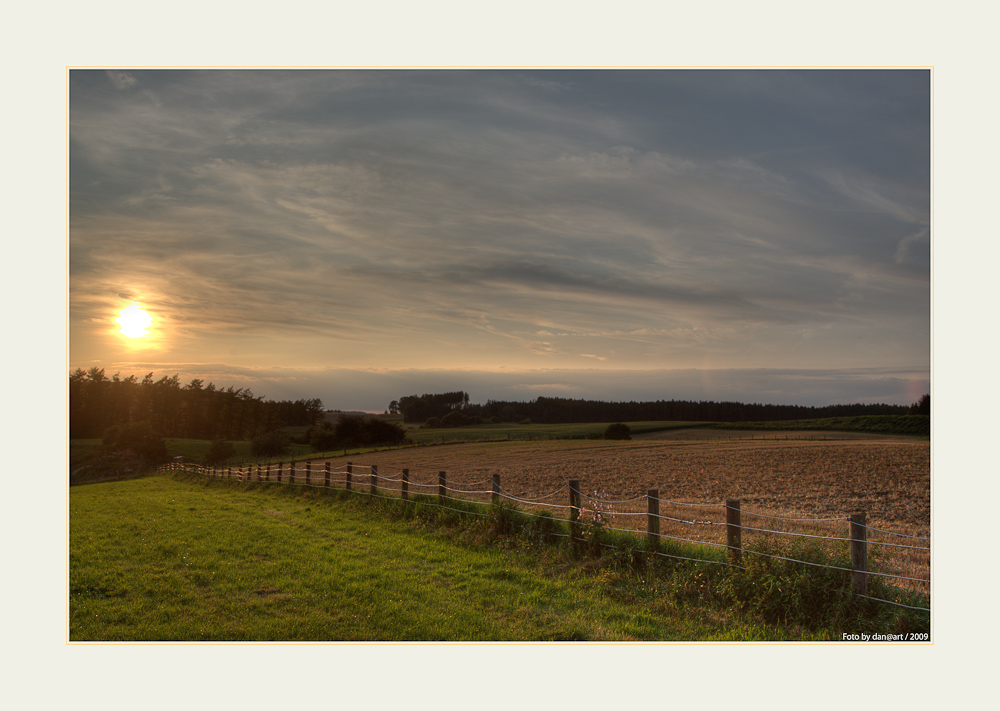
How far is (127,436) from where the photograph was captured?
30.7 meters

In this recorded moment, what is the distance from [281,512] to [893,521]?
1616 centimetres

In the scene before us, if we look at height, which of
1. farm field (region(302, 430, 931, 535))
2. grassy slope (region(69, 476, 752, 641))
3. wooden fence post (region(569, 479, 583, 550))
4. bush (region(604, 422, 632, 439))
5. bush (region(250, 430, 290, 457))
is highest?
wooden fence post (region(569, 479, 583, 550))

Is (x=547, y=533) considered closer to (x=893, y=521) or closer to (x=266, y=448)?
(x=893, y=521)

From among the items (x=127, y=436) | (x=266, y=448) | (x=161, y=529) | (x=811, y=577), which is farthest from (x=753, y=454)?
(x=266, y=448)

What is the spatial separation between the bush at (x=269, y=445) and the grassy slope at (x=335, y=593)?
4200 centimetres

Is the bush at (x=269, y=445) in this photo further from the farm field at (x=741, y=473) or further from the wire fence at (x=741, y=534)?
the wire fence at (x=741, y=534)

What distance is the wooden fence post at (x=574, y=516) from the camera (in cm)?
915

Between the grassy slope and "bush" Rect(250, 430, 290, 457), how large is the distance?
138 ft

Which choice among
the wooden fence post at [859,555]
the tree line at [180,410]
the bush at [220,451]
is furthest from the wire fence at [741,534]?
the bush at [220,451]

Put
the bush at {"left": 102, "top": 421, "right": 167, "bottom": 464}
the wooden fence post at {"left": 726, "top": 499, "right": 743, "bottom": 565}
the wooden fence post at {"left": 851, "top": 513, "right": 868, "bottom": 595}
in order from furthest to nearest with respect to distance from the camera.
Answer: the bush at {"left": 102, "top": 421, "right": 167, "bottom": 464} → the wooden fence post at {"left": 726, "top": 499, "right": 743, "bottom": 565} → the wooden fence post at {"left": 851, "top": 513, "right": 868, "bottom": 595}

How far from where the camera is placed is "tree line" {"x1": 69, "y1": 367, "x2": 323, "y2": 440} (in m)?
18.8

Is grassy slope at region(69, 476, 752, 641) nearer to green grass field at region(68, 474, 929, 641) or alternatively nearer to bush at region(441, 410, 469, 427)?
green grass field at region(68, 474, 929, 641)

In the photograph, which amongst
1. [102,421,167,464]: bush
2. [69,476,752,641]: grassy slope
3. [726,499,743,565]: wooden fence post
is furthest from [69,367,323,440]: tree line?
[726,499,743,565]: wooden fence post

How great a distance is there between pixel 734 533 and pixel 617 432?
4346 cm
